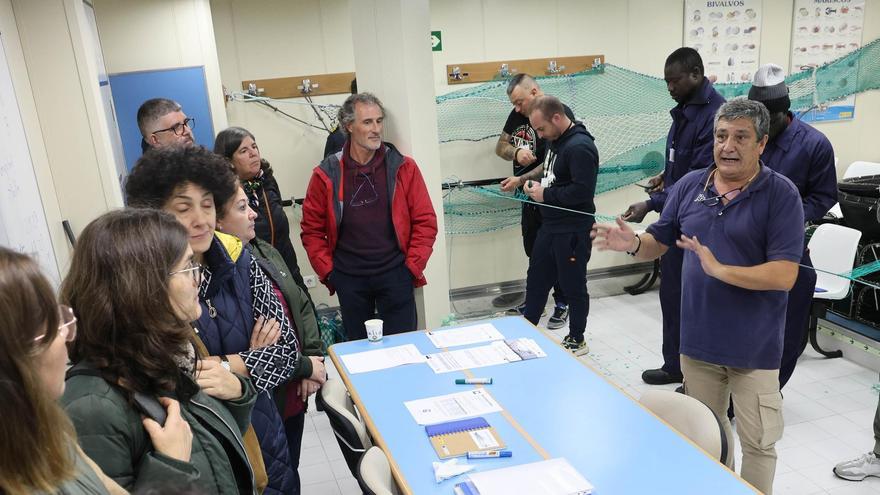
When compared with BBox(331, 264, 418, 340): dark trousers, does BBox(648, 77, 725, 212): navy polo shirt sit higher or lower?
higher

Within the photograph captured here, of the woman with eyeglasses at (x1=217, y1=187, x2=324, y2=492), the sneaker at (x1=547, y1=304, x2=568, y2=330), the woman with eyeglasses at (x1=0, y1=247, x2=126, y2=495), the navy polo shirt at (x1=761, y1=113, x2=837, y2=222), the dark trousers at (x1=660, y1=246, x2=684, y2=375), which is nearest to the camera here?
the woman with eyeglasses at (x1=0, y1=247, x2=126, y2=495)

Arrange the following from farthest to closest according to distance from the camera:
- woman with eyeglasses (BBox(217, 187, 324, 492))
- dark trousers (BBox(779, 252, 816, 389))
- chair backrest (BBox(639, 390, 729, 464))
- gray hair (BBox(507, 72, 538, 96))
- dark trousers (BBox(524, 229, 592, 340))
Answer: gray hair (BBox(507, 72, 538, 96)), dark trousers (BBox(524, 229, 592, 340)), dark trousers (BBox(779, 252, 816, 389)), woman with eyeglasses (BBox(217, 187, 324, 492)), chair backrest (BBox(639, 390, 729, 464))

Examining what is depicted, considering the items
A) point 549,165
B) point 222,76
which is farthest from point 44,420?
point 222,76

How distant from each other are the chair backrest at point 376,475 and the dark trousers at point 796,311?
2.38m

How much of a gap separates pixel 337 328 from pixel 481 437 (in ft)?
10.3

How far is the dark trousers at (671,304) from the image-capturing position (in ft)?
12.5

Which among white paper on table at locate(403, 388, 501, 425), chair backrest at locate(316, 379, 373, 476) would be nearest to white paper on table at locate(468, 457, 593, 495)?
white paper on table at locate(403, 388, 501, 425)

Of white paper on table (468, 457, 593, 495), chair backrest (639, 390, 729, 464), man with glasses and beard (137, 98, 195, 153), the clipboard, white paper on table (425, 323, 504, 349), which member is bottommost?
chair backrest (639, 390, 729, 464)

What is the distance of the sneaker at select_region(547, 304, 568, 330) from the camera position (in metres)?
5.21

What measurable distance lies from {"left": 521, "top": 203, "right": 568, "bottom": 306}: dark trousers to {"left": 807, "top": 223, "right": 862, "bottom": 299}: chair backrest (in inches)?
71.9

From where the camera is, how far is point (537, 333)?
9.77ft

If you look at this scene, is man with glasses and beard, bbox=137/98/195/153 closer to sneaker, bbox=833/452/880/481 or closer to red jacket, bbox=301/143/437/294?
red jacket, bbox=301/143/437/294

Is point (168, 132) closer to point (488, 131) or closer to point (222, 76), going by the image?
point (222, 76)

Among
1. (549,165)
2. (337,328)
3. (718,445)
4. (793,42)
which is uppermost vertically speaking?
(793,42)
